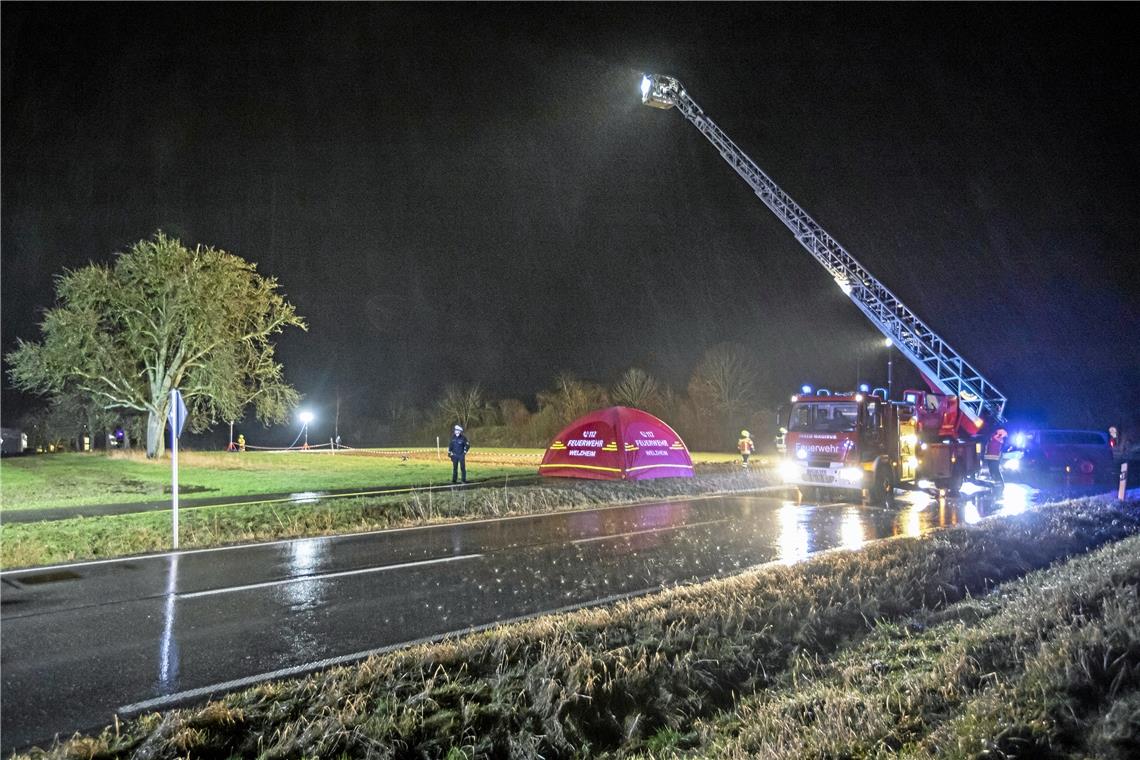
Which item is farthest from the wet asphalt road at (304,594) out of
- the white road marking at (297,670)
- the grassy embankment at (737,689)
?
the grassy embankment at (737,689)

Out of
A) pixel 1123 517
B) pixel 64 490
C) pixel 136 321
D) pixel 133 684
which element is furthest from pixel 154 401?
pixel 1123 517

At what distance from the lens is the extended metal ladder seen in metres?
24.6

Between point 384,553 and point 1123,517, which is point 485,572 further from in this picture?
point 1123,517

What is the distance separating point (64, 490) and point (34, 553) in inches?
453

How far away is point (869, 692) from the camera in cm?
514

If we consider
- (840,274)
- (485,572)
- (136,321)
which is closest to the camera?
(485,572)

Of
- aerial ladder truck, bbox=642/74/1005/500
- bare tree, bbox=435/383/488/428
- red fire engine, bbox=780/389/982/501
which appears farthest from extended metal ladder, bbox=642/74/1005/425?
bare tree, bbox=435/383/488/428

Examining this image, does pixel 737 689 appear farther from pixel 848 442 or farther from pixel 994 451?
pixel 994 451

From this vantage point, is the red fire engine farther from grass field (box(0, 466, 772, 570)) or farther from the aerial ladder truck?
grass field (box(0, 466, 772, 570))

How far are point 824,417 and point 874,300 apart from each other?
8797 millimetres

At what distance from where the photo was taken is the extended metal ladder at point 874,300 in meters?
24.6

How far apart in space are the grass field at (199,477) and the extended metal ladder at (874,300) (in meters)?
12.5

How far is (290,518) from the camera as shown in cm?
1414

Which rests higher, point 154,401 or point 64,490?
point 154,401
